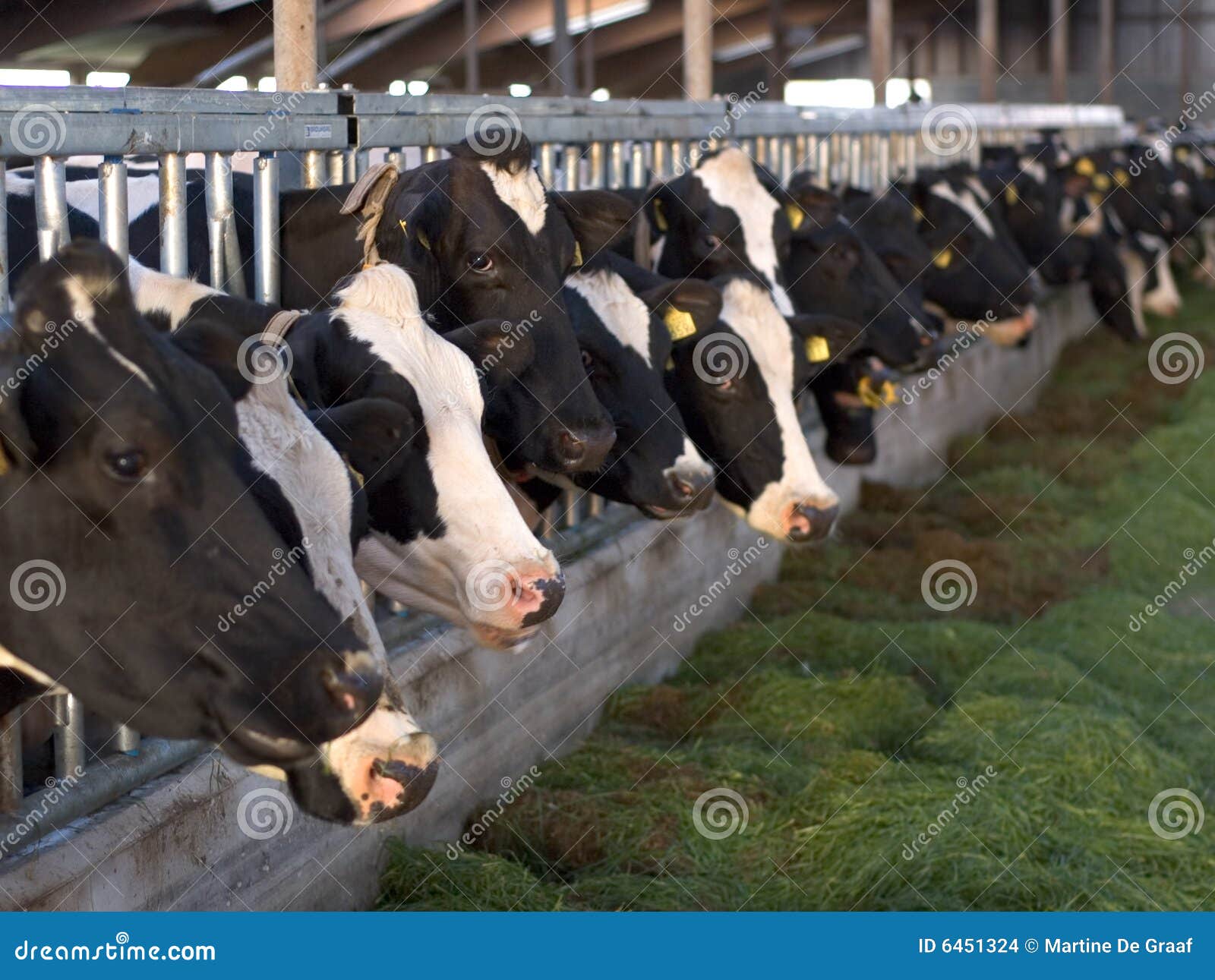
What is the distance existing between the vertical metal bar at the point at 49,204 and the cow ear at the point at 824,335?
9.46 feet

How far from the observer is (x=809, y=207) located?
270 inches

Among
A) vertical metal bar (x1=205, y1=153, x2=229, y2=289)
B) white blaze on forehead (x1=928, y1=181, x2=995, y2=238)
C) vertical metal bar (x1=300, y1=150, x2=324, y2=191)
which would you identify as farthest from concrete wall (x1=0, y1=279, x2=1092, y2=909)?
white blaze on forehead (x1=928, y1=181, x2=995, y2=238)

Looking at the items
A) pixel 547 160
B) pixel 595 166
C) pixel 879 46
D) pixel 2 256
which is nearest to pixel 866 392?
pixel 595 166

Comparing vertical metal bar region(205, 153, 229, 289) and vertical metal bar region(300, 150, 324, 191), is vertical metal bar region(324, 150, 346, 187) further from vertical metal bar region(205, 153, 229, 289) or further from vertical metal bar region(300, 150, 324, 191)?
vertical metal bar region(205, 153, 229, 289)

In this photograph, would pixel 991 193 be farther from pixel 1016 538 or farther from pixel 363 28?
pixel 363 28

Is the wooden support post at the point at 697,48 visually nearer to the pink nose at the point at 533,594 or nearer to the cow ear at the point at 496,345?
the cow ear at the point at 496,345

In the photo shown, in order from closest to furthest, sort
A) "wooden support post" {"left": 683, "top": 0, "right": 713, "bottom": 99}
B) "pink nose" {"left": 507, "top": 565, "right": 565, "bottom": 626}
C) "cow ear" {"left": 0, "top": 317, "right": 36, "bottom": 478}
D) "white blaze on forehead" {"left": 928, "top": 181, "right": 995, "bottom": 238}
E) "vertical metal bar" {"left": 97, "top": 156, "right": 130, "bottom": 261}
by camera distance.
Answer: "cow ear" {"left": 0, "top": 317, "right": 36, "bottom": 478}, "pink nose" {"left": 507, "top": 565, "right": 565, "bottom": 626}, "vertical metal bar" {"left": 97, "top": 156, "right": 130, "bottom": 261}, "wooden support post" {"left": 683, "top": 0, "right": 713, "bottom": 99}, "white blaze on forehead" {"left": 928, "top": 181, "right": 995, "bottom": 238}

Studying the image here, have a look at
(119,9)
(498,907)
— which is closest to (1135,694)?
(498,907)

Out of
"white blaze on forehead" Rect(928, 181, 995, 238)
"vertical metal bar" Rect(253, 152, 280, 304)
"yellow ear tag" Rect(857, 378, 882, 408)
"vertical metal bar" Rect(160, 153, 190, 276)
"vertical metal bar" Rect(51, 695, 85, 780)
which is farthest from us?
"white blaze on forehead" Rect(928, 181, 995, 238)

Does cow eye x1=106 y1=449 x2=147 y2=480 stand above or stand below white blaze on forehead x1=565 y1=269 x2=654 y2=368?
below

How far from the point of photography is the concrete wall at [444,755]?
3250mm

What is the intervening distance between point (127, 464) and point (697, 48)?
6277mm

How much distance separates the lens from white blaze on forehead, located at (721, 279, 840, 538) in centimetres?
541

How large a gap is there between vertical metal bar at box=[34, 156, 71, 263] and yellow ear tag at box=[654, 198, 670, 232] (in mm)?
3010
